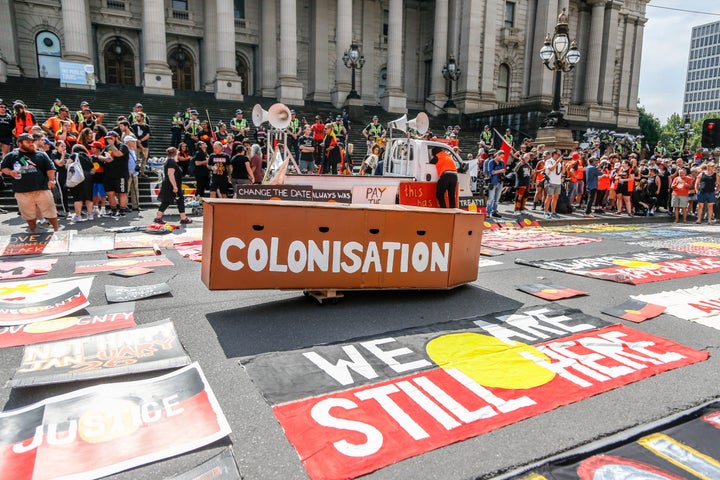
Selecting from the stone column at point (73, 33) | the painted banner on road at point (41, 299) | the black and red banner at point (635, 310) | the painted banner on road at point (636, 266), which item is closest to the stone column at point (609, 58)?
the painted banner on road at point (636, 266)

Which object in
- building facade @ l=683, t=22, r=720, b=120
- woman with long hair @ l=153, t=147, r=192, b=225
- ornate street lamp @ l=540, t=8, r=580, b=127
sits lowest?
woman with long hair @ l=153, t=147, r=192, b=225

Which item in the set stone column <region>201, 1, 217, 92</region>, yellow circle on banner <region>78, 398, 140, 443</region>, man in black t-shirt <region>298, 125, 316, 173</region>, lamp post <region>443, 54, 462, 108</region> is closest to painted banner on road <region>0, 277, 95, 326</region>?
yellow circle on banner <region>78, 398, 140, 443</region>

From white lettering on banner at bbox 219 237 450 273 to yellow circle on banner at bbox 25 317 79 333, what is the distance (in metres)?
1.61

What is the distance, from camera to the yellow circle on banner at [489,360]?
12.0 feet

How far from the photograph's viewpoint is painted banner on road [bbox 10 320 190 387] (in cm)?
347

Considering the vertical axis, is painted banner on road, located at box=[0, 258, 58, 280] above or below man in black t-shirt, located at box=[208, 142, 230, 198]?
below

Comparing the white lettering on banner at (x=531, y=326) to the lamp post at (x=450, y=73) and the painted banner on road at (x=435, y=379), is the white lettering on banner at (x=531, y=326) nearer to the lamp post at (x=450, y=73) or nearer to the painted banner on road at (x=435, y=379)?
the painted banner on road at (x=435, y=379)

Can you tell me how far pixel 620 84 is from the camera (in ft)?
156

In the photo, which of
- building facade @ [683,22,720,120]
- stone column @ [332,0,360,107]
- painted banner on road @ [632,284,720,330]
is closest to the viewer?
painted banner on road @ [632,284,720,330]

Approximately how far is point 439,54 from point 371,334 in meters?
35.4

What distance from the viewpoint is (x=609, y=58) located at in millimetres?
45125

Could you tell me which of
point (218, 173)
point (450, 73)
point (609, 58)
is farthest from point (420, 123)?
point (609, 58)

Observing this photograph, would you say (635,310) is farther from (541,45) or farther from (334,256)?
(541,45)

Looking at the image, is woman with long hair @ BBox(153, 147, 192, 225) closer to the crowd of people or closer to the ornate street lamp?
the crowd of people
